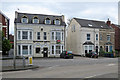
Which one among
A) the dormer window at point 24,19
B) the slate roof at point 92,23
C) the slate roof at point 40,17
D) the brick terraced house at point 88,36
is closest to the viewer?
the dormer window at point 24,19

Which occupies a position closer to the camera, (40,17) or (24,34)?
(24,34)

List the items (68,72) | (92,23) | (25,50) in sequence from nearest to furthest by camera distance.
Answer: (68,72) → (25,50) → (92,23)

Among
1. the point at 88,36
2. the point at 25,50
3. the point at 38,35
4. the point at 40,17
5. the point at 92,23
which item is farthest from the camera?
the point at 92,23

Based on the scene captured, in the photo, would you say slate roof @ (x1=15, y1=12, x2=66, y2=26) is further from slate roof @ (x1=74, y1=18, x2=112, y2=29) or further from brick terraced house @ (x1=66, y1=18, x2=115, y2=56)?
slate roof @ (x1=74, y1=18, x2=112, y2=29)

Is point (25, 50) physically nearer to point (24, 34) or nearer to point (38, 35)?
point (24, 34)

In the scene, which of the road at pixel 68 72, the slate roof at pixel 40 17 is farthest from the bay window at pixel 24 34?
the road at pixel 68 72

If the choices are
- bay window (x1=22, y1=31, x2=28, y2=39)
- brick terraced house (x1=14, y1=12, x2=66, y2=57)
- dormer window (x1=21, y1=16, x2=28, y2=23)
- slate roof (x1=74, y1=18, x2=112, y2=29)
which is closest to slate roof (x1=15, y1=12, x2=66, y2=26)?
brick terraced house (x1=14, y1=12, x2=66, y2=57)

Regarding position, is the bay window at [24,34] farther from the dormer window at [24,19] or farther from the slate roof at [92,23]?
the slate roof at [92,23]

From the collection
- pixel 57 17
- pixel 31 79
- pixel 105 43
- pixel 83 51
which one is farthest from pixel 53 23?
pixel 31 79

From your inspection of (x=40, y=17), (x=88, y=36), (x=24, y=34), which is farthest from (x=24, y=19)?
(x=88, y=36)

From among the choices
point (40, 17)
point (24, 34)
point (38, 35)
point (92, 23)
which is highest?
point (40, 17)

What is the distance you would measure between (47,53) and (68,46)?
33.5ft

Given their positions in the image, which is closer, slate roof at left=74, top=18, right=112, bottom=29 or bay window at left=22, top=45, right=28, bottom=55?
bay window at left=22, top=45, right=28, bottom=55

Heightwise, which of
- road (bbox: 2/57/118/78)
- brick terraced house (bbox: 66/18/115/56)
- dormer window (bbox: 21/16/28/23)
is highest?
dormer window (bbox: 21/16/28/23)
